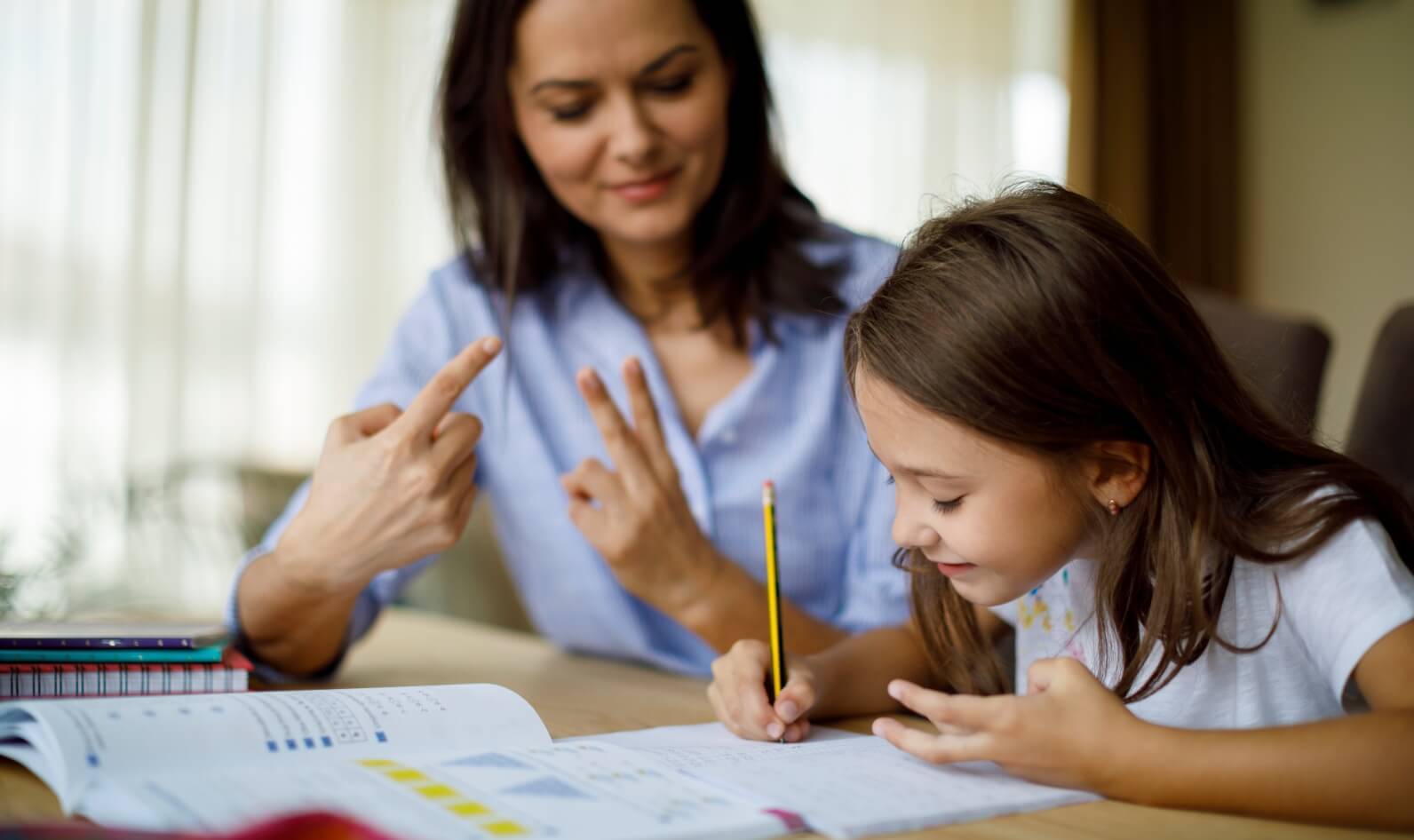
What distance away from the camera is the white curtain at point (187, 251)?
2.52 meters

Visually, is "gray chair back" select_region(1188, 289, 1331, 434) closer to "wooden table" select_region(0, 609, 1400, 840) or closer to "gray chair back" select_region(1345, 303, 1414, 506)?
"gray chair back" select_region(1345, 303, 1414, 506)

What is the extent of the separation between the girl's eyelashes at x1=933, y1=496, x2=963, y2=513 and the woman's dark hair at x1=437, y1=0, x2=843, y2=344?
1.91 ft

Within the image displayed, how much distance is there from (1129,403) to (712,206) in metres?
0.76

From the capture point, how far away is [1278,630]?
85 centimetres

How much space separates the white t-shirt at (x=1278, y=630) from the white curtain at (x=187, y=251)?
4.55ft

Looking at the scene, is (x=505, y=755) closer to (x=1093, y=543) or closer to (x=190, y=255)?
(x=1093, y=543)

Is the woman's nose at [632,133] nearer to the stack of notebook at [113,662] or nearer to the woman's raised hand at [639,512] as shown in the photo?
the woman's raised hand at [639,512]

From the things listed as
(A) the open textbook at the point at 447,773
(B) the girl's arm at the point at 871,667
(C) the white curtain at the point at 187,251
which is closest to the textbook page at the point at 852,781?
(A) the open textbook at the point at 447,773

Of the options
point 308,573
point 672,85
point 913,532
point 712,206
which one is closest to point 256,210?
point 712,206

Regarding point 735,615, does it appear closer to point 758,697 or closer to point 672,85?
point 758,697

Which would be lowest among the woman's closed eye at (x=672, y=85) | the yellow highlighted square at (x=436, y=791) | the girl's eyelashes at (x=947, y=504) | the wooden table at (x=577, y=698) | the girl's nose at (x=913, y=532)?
the wooden table at (x=577, y=698)

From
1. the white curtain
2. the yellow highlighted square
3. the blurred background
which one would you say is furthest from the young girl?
the white curtain

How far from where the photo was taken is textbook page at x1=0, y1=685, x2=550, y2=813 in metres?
0.69

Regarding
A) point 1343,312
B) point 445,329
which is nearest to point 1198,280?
point 1343,312
